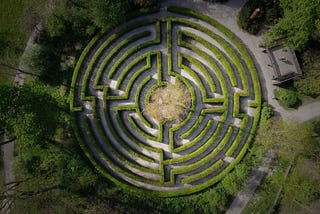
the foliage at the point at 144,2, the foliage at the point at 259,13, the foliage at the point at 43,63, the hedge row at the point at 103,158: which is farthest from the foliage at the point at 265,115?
the foliage at the point at 43,63

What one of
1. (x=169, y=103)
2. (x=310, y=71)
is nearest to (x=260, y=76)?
(x=310, y=71)

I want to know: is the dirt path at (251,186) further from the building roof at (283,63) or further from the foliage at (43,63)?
the foliage at (43,63)

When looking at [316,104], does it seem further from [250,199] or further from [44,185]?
[44,185]

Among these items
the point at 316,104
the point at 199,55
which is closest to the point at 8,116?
the point at 199,55

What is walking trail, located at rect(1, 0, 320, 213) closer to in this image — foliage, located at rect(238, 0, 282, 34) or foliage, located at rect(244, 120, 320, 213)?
foliage, located at rect(244, 120, 320, 213)

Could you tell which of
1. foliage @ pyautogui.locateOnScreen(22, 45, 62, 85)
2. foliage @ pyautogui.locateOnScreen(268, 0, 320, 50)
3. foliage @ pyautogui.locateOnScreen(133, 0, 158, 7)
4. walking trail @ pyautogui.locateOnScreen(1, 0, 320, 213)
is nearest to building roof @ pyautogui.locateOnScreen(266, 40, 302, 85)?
foliage @ pyautogui.locateOnScreen(268, 0, 320, 50)

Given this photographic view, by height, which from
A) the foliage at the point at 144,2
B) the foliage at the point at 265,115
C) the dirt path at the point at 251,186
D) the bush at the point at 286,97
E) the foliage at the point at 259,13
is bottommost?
the dirt path at the point at 251,186
